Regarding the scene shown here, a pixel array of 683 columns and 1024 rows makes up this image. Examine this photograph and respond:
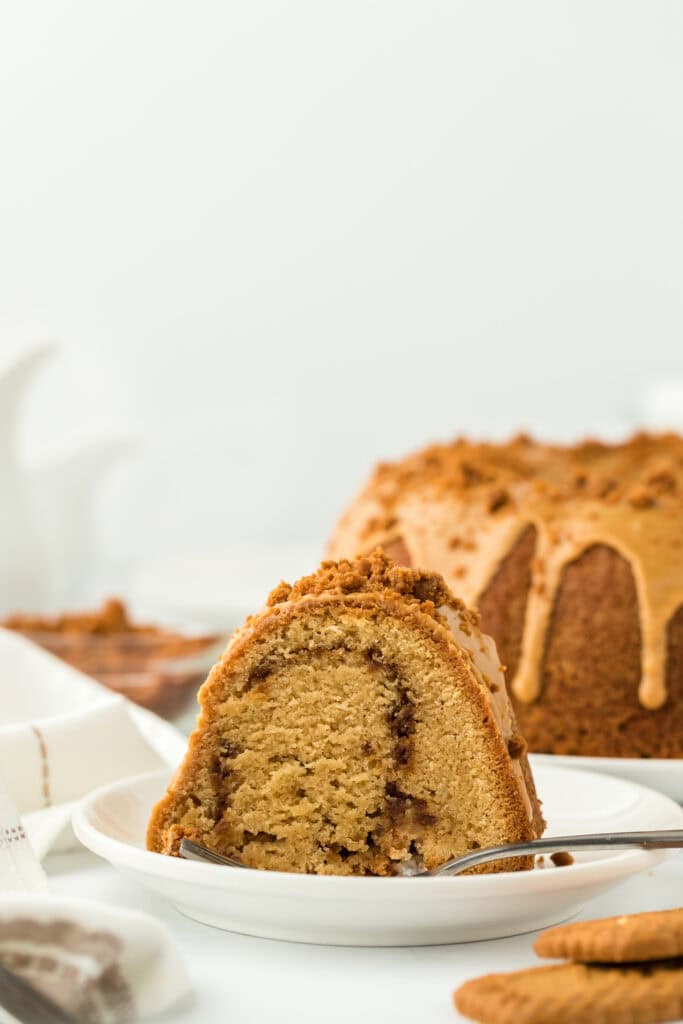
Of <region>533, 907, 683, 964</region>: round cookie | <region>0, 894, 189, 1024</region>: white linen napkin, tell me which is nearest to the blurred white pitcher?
<region>0, 894, 189, 1024</region>: white linen napkin

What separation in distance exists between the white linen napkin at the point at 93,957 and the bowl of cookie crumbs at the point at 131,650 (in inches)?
63.8

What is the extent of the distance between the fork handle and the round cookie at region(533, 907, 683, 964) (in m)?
0.24

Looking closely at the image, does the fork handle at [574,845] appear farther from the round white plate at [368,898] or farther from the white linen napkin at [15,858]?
the white linen napkin at [15,858]

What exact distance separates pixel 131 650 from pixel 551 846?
1.78 metres

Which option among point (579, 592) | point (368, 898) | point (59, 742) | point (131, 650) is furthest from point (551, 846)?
point (131, 650)

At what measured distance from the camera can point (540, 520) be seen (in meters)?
2.36

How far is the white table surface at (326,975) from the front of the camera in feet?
4.09

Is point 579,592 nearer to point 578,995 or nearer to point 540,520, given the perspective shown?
point 540,520

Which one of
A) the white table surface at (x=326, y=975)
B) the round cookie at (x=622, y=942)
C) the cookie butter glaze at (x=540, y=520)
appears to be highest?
the cookie butter glaze at (x=540, y=520)

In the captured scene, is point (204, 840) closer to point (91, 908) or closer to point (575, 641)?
point (91, 908)

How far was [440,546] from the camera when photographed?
94.3 inches

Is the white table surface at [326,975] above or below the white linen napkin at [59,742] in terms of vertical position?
below

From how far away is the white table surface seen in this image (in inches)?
49.1

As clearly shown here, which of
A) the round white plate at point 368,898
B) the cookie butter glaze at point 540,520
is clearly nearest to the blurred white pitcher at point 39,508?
the cookie butter glaze at point 540,520
